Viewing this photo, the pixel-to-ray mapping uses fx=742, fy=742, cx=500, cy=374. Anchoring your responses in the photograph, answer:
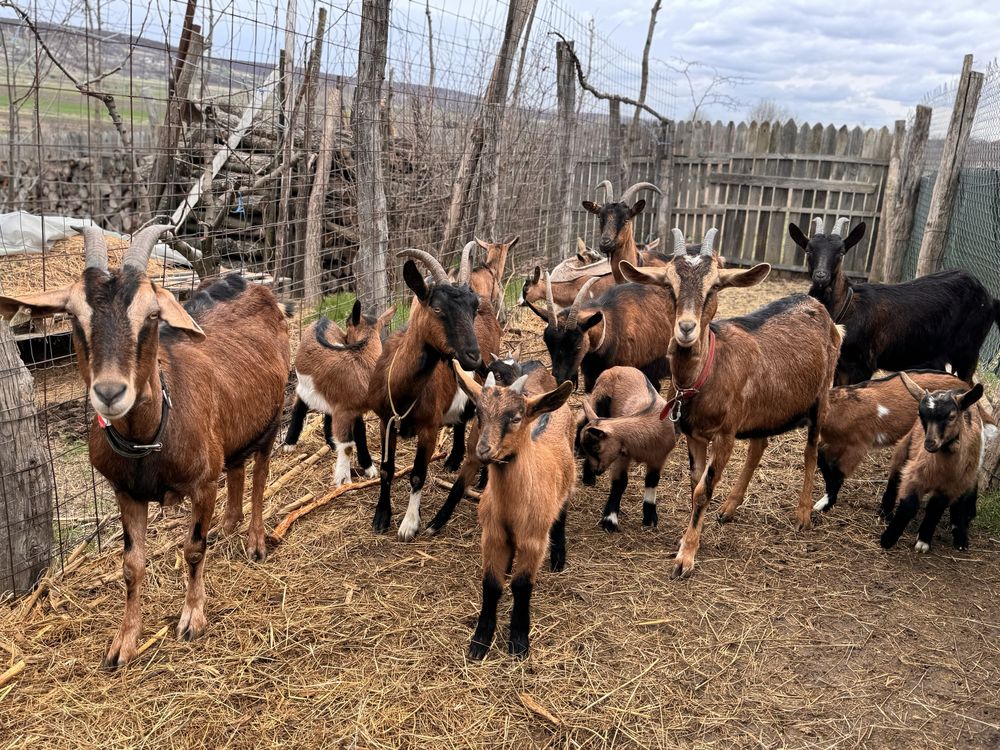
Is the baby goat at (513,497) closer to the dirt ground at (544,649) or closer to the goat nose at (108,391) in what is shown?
the dirt ground at (544,649)

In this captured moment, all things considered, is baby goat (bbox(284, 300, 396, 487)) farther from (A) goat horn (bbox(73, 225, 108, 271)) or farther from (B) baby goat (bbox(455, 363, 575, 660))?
(A) goat horn (bbox(73, 225, 108, 271))

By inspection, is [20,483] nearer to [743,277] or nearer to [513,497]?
[513,497]

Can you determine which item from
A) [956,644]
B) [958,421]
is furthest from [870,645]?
[958,421]

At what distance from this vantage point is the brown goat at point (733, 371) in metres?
4.11

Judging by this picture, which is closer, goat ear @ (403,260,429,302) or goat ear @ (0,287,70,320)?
goat ear @ (0,287,70,320)

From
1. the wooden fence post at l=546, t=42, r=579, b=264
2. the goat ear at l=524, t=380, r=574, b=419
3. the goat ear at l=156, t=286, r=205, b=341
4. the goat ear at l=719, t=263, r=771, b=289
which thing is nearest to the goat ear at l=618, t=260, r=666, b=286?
the goat ear at l=719, t=263, r=771, b=289

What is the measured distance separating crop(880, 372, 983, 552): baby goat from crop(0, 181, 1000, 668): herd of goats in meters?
0.01

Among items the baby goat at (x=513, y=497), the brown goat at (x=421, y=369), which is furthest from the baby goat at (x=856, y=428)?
the brown goat at (x=421, y=369)

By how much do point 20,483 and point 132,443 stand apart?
3.77 ft

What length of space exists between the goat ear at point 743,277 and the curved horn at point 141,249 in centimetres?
285

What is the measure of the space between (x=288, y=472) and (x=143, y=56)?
121 inches

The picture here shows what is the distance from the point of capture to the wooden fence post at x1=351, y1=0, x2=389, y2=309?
229 inches

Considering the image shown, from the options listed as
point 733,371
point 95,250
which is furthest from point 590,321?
point 95,250

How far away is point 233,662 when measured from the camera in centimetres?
345
